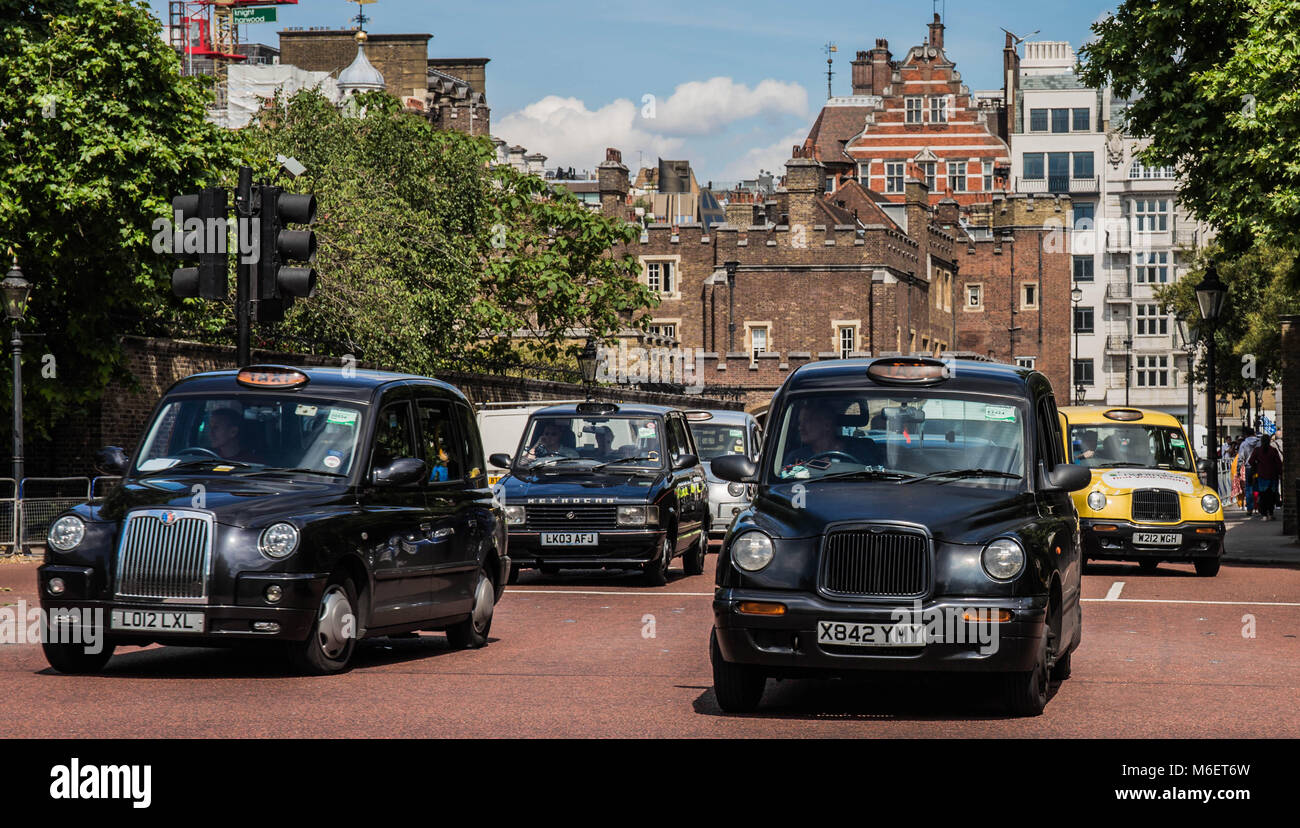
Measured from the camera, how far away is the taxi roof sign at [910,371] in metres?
10.7

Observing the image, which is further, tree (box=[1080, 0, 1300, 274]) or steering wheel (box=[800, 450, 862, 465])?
tree (box=[1080, 0, 1300, 274])

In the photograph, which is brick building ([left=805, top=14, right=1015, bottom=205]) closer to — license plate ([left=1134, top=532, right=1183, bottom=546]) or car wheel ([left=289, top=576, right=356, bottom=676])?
license plate ([left=1134, top=532, right=1183, bottom=546])

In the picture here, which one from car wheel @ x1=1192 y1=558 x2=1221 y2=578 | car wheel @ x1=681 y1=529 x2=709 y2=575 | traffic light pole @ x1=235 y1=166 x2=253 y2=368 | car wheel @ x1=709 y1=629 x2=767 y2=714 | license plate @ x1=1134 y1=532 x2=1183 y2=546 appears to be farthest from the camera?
car wheel @ x1=1192 y1=558 x2=1221 y2=578

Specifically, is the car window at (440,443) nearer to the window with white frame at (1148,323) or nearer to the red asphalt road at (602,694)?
the red asphalt road at (602,694)

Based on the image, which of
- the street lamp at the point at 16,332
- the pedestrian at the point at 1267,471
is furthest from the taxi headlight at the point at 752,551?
the pedestrian at the point at 1267,471

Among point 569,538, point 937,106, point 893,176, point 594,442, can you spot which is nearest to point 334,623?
point 569,538

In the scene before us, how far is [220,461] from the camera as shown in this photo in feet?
37.7

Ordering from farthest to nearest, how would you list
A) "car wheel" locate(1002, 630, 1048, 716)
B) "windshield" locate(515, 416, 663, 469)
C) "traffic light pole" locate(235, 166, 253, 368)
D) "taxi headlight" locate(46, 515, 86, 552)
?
"windshield" locate(515, 416, 663, 469)
"traffic light pole" locate(235, 166, 253, 368)
"taxi headlight" locate(46, 515, 86, 552)
"car wheel" locate(1002, 630, 1048, 716)

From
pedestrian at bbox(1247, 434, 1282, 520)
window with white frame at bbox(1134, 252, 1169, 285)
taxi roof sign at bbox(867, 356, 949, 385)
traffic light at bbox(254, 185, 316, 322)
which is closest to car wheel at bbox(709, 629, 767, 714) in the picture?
taxi roof sign at bbox(867, 356, 949, 385)

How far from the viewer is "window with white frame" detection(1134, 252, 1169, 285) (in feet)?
343

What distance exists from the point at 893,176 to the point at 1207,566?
8324cm

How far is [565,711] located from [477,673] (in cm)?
193

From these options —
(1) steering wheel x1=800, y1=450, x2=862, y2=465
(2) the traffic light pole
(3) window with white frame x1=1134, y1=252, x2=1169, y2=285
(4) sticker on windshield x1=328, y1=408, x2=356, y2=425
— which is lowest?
(1) steering wheel x1=800, y1=450, x2=862, y2=465

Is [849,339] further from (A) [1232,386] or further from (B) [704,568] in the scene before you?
(B) [704,568]
